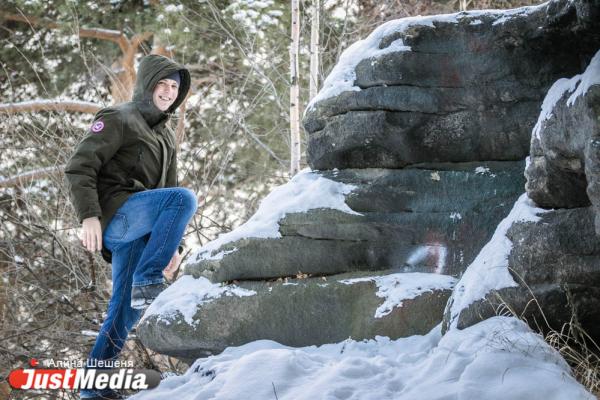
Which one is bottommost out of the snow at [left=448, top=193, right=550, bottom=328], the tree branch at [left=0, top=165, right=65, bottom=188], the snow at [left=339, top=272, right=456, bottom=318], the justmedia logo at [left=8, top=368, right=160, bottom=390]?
the justmedia logo at [left=8, top=368, right=160, bottom=390]

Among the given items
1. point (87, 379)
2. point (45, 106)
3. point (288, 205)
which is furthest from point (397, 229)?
point (45, 106)

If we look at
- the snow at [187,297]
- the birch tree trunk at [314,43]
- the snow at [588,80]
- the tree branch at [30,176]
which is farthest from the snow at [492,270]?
the tree branch at [30,176]

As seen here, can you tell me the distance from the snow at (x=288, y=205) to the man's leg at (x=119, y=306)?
597 mm

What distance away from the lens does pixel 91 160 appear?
5156 mm

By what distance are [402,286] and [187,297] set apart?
1.51 metres

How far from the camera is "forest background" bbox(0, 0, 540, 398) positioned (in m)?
9.78

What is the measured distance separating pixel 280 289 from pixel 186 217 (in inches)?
31.5

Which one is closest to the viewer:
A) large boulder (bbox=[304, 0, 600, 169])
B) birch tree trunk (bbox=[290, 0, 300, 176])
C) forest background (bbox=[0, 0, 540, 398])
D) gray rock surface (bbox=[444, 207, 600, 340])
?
gray rock surface (bbox=[444, 207, 600, 340])

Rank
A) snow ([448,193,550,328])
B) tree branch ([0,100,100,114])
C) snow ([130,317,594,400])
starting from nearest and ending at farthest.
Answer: snow ([130,317,594,400]) → snow ([448,193,550,328]) → tree branch ([0,100,100,114])

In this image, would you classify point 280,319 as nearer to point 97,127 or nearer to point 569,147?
point 97,127

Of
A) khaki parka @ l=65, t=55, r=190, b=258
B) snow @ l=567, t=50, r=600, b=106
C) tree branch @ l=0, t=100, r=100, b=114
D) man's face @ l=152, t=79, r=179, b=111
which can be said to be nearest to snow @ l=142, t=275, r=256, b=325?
khaki parka @ l=65, t=55, r=190, b=258

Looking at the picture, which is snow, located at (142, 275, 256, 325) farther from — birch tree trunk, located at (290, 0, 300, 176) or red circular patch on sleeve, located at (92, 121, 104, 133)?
birch tree trunk, located at (290, 0, 300, 176)

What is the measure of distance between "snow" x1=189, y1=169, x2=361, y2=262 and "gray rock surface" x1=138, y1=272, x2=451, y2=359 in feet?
1.25

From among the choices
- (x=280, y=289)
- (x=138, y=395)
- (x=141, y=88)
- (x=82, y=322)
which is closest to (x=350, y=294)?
(x=280, y=289)
